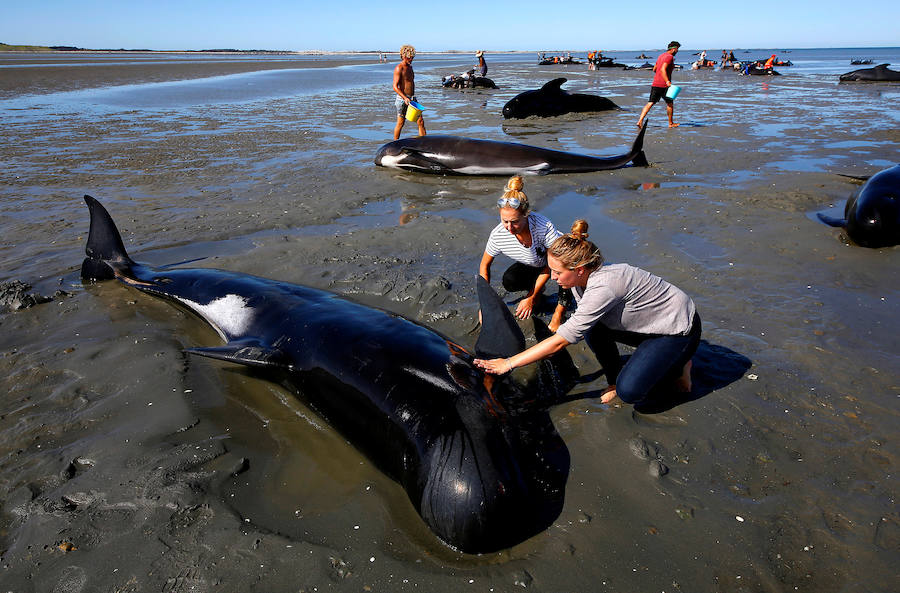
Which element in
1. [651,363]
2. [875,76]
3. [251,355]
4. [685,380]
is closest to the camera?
[651,363]

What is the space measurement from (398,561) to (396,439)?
0.65m

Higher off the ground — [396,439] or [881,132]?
[881,132]

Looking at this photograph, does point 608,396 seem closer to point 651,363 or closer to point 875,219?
point 651,363

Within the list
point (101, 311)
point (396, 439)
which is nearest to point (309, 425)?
point (396, 439)

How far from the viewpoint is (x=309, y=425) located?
360 cm

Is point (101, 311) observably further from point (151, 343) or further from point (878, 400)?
point (878, 400)

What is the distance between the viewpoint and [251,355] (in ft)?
12.5

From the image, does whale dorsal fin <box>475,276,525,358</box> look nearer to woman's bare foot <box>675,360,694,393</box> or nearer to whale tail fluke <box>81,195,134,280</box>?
woman's bare foot <box>675,360,694,393</box>

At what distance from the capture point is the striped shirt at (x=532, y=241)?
15.2 ft

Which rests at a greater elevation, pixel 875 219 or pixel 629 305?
pixel 629 305

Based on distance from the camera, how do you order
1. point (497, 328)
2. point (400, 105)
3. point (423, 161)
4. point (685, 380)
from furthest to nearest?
point (400, 105)
point (423, 161)
point (685, 380)
point (497, 328)

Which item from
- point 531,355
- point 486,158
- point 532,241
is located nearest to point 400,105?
point 486,158

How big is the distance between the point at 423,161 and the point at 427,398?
8.03m

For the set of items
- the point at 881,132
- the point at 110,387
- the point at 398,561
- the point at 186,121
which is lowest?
the point at 398,561
